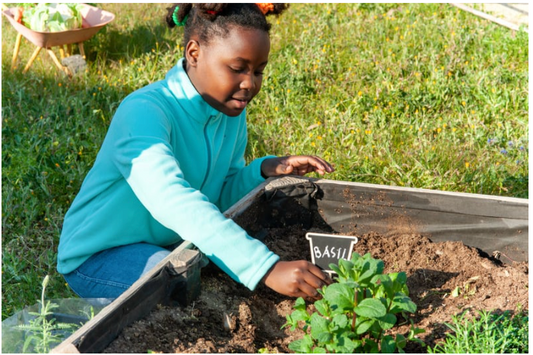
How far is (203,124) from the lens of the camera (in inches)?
101

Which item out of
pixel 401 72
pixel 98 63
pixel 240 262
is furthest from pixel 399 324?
pixel 98 63

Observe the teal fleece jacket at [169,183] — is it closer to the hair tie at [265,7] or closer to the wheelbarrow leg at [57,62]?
the hair tie at [265,7]

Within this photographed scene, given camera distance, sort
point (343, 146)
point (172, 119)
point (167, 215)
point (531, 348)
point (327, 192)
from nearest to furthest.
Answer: point (531, 348), point (167, 215), point (172, 119), point (327, 192), point (343, 146)

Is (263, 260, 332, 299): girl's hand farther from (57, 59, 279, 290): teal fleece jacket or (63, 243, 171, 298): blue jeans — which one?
(63, 243, 171, 298): blue jeans

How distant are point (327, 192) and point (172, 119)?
0.72 metres

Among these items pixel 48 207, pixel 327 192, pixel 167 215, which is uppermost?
pixel 167 215

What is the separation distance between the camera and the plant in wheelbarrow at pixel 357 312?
5.68 ft

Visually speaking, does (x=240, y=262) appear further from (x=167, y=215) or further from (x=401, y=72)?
(x=401, y=72)

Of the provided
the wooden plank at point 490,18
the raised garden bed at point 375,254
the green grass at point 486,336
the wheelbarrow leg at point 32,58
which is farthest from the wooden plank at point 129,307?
the wooden plank at point 490,18

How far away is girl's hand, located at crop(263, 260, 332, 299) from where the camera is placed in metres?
1.95

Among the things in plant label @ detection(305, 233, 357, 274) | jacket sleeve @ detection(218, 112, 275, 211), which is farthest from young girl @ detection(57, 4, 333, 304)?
plant label @ detection(305, 233, 357, 274)

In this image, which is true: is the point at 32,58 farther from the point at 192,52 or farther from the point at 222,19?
the point at 222,19

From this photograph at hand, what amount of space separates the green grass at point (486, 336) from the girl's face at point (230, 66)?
3.32 ft

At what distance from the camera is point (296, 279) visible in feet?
6.38
